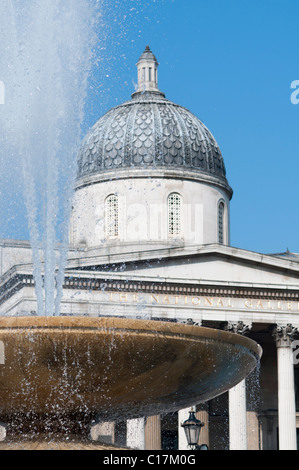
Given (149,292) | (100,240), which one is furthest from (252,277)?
(100,240)

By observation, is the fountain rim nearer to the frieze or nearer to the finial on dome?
the frieze

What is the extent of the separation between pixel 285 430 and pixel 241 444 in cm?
174

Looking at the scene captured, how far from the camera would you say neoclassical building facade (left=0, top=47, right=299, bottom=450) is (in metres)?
37.5

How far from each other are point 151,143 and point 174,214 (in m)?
3.21

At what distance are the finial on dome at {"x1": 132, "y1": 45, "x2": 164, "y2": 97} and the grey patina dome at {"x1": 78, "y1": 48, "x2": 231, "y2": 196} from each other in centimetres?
231

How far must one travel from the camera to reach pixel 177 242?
149 ft

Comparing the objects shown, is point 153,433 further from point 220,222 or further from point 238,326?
point 220,222

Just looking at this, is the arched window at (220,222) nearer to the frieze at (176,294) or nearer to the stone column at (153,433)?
the frieze at (176,294)

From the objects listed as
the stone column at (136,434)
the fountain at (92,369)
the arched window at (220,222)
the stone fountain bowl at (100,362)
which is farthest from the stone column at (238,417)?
the stone fountain bowl at (100,362)

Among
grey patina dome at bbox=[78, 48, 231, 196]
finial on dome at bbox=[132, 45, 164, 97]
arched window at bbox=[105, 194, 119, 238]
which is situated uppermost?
finial on dome at bbox=[132, 45, 164, 97]

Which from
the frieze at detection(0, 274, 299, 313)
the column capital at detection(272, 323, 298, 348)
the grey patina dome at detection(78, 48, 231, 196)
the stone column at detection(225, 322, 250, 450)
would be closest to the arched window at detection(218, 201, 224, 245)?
the grey patina dome at detection(78, 48, 231, 196)

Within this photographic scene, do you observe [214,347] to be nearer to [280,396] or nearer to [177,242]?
[280,396]

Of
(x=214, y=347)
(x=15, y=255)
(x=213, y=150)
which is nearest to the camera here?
(x=214, y=347)

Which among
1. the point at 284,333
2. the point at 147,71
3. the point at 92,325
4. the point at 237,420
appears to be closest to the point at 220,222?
the point at 147,71
